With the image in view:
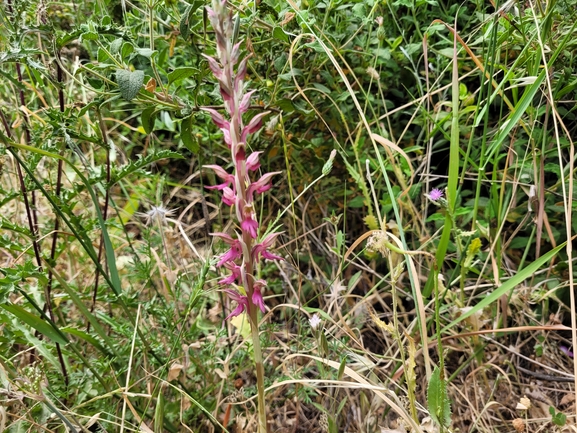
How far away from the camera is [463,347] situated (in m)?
1.38

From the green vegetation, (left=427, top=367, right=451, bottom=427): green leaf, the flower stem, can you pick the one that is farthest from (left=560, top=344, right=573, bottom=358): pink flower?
the flower stem

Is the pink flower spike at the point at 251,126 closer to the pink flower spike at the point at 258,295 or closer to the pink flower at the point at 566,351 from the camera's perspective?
the pink flower spike at the point at 258,295

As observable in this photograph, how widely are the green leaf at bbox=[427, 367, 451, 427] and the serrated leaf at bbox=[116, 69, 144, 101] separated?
0.81 metres

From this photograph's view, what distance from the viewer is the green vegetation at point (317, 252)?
3.66ft

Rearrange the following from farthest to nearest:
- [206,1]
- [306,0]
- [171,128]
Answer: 1. [171,128]
2. [306,0]
3. [206,1]

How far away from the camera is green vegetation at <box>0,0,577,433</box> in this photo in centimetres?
112

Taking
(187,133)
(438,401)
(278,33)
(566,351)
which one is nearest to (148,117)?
(187,133)

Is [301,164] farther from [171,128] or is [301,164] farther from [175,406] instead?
[175,406]

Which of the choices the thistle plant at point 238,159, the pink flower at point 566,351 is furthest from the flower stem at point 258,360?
the pink flower at point 566,351

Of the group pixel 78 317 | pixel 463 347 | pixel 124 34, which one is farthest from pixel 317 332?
pixel 78 317

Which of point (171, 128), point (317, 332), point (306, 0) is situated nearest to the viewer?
point (317, 332)

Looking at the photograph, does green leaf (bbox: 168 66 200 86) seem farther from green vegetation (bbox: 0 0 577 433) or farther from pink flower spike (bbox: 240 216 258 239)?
pink flower spike (bbox: 240 216 258 239)

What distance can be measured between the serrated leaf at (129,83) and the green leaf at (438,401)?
0.81 m

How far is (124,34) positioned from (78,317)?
915 millimetres
